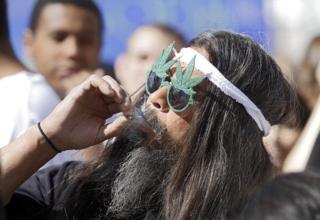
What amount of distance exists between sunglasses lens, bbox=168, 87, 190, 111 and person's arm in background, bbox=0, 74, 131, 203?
117mm

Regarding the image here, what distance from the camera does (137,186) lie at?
2.26 metres

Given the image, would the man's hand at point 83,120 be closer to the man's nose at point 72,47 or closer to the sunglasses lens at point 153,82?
the sunglasses lens at point 153,82

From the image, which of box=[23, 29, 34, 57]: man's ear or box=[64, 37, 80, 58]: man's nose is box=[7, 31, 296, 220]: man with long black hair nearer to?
box=[64, 37, 80, 58]: man's nose

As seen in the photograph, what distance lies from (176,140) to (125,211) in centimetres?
23

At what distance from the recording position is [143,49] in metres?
3.96

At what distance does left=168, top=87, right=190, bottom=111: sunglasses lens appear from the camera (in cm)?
223

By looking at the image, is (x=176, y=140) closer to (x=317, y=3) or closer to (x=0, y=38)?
(x=0, y=38)

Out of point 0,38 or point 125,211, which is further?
point 0,38

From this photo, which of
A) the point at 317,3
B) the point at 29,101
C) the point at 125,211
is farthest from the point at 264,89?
the point at 317,3

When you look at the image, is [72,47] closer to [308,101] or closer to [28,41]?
[28,41]

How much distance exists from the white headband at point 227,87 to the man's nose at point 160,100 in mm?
106

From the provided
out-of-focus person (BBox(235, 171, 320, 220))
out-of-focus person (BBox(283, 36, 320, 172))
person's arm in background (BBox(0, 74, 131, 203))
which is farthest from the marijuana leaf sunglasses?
out-of-focus person (BBox(235, 171, 320, 220))

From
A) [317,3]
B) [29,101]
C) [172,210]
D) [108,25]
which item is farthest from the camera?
[317,3]

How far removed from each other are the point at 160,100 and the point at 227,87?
0.19 m
